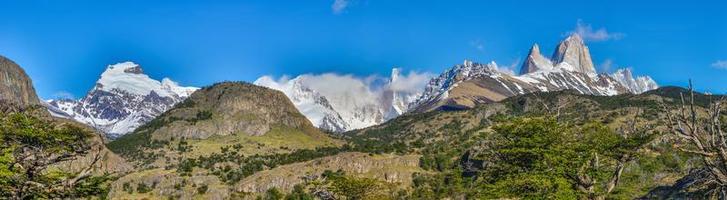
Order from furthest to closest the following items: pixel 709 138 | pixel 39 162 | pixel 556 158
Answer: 1. pixel 556 158
2. pixel 39 162
3. pixel 709 138

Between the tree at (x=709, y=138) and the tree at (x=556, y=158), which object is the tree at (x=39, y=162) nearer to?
the tree at (x=709, y=138)

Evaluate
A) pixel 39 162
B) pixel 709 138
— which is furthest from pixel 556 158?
pixel 39 162

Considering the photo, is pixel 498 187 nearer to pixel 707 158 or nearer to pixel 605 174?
pixel 605 174

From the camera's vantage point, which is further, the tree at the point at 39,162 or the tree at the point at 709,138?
the tree at the point at 39,162

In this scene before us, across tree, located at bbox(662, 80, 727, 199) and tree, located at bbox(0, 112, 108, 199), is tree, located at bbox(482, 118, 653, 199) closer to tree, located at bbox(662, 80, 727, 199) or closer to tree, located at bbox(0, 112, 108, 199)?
tree, located at bbox(662, 80, 727, 199)

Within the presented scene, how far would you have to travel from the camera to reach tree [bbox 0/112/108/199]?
3706 cm

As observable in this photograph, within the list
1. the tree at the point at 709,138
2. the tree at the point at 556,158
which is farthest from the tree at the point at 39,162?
the tree at the point at 556,158

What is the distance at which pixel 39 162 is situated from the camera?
38594mm

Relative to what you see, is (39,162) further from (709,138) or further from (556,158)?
(556,158)

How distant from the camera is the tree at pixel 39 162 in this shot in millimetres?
37062

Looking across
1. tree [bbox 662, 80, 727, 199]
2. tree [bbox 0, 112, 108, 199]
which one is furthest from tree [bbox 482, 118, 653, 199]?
tree [bbox 0, 112, 108, 199]

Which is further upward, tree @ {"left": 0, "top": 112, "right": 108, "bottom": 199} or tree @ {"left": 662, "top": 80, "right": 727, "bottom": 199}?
tree @ {"left": 0, "top": 112, "right": 108, "bottom": 199}

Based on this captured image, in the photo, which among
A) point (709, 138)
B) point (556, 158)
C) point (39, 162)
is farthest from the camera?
point (556, 158)

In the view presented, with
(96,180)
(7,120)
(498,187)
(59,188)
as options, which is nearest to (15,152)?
(7,120)
